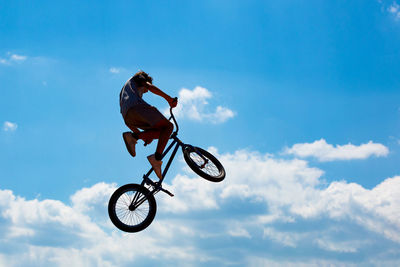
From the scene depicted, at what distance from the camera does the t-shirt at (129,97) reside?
28.6 feet

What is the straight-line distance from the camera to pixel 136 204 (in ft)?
28.9

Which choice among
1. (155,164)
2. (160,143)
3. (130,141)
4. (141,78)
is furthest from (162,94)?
(155,164)

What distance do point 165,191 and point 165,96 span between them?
187cm

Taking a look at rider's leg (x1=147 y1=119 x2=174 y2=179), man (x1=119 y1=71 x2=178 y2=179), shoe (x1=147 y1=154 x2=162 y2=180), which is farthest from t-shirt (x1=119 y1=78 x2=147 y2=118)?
shoe (x1=147 y1=154 x2=162 y2=180)

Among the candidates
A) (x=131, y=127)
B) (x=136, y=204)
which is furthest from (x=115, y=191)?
(x=131, y=127)

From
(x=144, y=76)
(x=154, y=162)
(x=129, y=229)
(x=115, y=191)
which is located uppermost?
(x=144, y=76)

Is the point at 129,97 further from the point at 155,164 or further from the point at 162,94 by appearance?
the point at 155,164

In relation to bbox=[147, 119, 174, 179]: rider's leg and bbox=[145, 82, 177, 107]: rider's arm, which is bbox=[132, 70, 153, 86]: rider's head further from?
bbox=[147, 119, 174, 179]: rider's leg

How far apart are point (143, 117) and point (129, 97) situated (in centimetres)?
50

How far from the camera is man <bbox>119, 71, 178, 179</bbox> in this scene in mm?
8711

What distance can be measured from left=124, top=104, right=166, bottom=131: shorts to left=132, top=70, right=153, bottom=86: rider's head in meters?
0.55

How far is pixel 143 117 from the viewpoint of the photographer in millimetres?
8703

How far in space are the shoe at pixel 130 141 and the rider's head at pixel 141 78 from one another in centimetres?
103

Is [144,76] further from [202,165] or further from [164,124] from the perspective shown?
[202,165]
